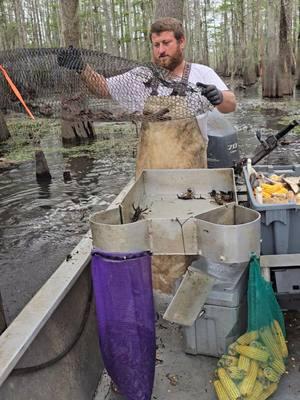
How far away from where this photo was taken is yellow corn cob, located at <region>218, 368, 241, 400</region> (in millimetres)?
2246

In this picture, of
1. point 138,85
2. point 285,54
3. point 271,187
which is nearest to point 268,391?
point 271,187

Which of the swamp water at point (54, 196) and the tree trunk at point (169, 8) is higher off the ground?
the tree trunk at point (169, 8)

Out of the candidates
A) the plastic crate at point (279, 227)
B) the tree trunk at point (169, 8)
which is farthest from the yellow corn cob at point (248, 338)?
the tree trunk at point (169, 8)

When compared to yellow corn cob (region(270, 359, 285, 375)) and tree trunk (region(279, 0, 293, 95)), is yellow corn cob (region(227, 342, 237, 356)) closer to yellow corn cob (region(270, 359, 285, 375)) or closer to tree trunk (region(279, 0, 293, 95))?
yellow corn cob (region(270, 359, 285, 375))

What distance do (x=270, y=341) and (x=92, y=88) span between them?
1790 millimetres

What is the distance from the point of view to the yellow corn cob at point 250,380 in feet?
7.37

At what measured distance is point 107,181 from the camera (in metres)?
9.23

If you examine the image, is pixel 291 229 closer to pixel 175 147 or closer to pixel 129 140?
pixel 175 147

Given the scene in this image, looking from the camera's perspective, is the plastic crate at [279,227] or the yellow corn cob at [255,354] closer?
the yellow corn cob at [255,354]

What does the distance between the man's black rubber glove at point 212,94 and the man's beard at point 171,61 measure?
0.36 meters

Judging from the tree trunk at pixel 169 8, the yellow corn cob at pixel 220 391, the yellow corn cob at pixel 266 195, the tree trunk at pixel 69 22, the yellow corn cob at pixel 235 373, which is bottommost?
the yellow corn cob at pixel 220 391

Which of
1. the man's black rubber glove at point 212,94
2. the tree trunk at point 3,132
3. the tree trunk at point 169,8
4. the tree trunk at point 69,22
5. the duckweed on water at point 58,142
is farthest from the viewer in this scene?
the tree trunk at point 3,132

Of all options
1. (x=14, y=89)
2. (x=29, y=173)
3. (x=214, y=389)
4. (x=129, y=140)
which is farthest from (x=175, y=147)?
(x=129, y=140)

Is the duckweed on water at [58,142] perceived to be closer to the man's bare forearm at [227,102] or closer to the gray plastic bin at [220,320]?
the man's bare forearm at [227,102]
